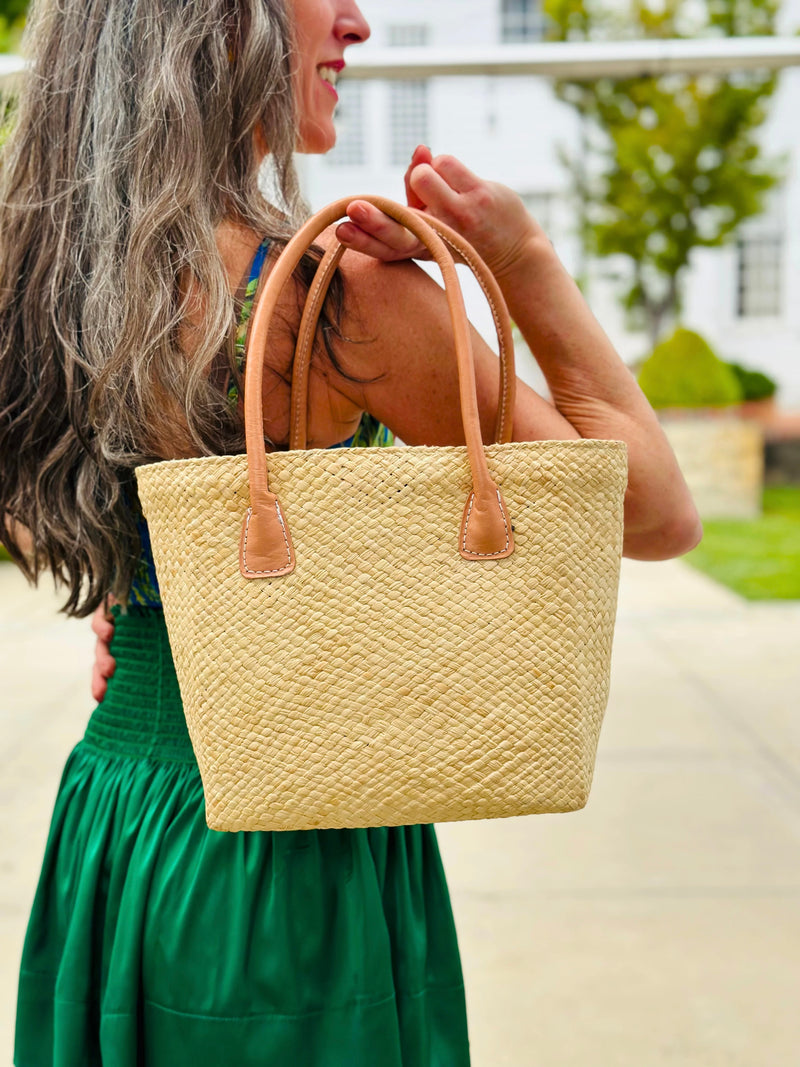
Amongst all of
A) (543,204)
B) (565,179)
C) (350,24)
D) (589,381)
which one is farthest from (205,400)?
(543,204)

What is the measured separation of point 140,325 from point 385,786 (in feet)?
1.70

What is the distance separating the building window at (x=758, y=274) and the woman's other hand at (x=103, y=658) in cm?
1691

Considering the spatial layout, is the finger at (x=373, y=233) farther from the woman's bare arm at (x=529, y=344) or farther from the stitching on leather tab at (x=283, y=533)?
the stitching on leather tab at (x=283, y=533)

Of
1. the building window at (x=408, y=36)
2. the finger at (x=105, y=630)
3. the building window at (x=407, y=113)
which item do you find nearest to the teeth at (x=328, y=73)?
the finger at (x=105, y=630)

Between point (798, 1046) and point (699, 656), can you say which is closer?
point (798, 1046)

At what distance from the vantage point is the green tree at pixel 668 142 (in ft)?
45.5

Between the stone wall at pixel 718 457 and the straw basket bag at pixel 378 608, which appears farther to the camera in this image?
the stone wall at pixel 718 457

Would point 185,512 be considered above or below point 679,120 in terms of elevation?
below

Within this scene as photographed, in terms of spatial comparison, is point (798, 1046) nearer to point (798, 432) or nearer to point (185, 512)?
point (185, 512)

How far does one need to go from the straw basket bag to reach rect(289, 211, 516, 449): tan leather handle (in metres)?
0.05

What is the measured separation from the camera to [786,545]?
29.8ft

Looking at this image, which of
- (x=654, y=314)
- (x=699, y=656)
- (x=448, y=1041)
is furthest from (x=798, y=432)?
(x=448, y=1041)

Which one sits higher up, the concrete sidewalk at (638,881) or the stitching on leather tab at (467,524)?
the stitching on leather tab at (467,524)

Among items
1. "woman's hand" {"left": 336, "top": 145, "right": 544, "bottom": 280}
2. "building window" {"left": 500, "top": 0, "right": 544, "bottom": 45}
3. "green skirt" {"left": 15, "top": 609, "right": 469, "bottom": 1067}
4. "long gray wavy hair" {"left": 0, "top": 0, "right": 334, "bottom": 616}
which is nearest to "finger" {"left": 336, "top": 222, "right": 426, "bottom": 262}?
"woman's hand" {"left": 336, "top": 145, "right": 544, "bottom": 280}
